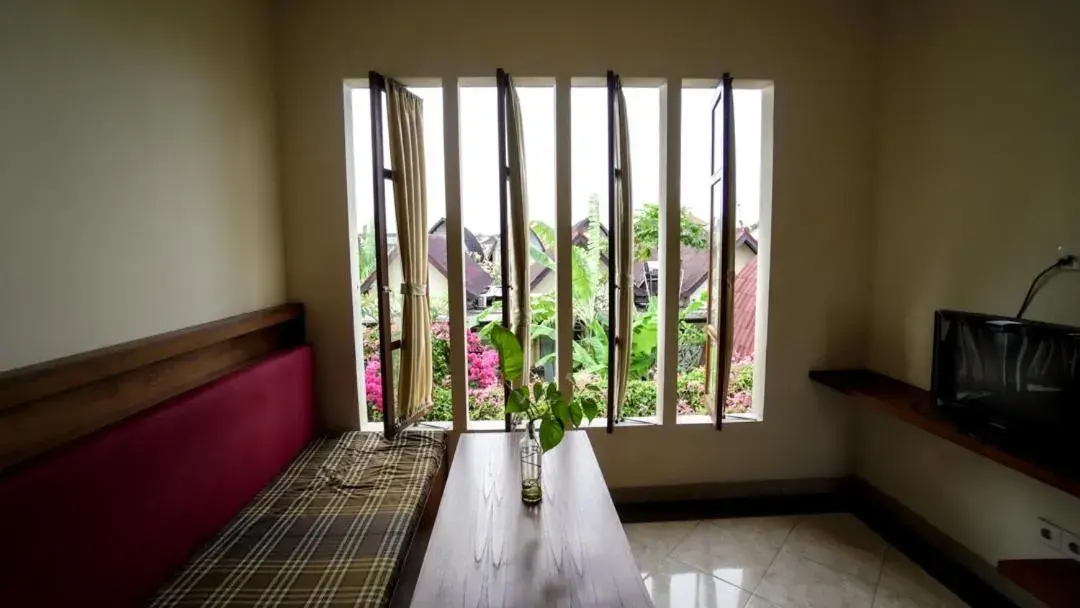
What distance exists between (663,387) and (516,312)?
98 cm

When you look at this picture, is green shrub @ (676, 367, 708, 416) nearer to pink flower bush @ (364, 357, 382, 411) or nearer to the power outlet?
the power outlet

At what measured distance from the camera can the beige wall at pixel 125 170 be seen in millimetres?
1078

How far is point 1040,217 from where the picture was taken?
5.29 ft

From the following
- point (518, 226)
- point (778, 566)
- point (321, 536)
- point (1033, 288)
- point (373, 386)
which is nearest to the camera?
point (321, 536)

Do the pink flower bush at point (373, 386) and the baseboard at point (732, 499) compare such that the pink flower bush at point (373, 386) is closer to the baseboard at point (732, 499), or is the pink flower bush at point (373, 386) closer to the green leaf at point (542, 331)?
the green leaf at point (542, 331)

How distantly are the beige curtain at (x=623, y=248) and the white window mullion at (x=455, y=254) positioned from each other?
0.84 meters

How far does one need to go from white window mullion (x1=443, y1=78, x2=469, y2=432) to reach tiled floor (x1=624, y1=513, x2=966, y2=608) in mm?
1182

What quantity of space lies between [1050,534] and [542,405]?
2.01 meters

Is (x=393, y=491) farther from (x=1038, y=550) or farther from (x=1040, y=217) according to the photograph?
(x=1040, y=217)

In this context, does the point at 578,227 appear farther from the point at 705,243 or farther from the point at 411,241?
the point at 411,241

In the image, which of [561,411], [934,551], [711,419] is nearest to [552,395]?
[561,411]

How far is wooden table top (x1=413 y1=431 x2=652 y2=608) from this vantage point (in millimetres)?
1036

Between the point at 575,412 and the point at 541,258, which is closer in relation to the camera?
the point at 575,412

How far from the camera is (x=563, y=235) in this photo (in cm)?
236
